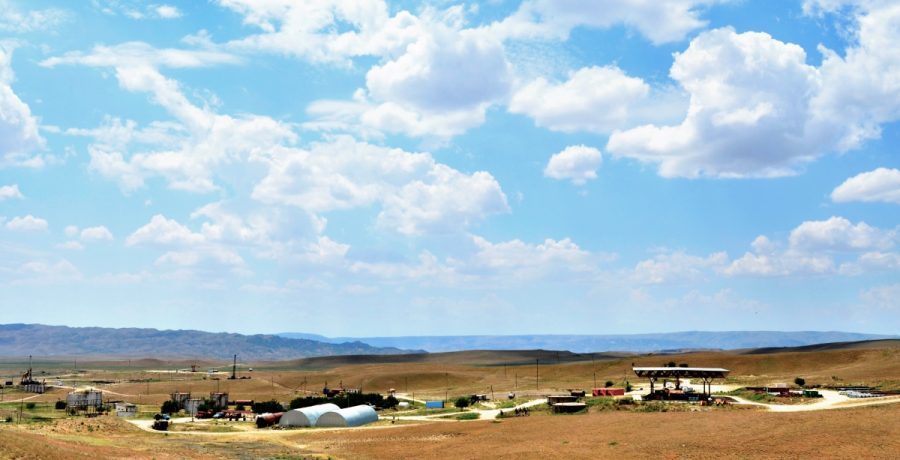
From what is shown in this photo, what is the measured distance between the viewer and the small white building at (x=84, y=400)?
111m

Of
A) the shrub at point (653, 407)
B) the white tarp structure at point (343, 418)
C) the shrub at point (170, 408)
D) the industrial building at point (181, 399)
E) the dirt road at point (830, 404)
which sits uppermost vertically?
the dirt road at point (830, 404)

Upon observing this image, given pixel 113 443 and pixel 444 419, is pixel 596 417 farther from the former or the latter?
pixel 113 443

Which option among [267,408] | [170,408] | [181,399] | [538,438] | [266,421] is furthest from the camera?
[181,399]

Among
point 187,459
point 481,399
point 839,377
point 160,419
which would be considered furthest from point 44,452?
point 839,377

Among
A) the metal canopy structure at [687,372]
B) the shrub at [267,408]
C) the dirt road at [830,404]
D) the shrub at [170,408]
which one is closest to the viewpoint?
the dirt road at [830,404]

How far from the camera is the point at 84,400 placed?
4434 inches

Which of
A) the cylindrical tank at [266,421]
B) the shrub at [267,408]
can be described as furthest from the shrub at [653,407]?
the shrub at [267,408]

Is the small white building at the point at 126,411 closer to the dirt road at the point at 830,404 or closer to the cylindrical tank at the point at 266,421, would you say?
the cylindrical tank at the point at 266,421

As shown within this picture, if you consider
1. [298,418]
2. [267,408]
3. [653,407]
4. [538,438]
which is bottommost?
[267,408]

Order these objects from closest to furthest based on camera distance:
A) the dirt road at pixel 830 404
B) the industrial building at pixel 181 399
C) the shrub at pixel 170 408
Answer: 1. the dirt road at pixel 830 404
2. the shrub at pixel 170 408
3. the industrial building at pixel 181 399

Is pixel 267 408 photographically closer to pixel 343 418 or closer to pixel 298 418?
pixel 298 418

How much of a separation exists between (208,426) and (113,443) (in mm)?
22703

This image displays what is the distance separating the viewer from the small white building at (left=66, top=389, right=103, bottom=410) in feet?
363

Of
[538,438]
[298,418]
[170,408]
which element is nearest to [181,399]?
[170,408]
